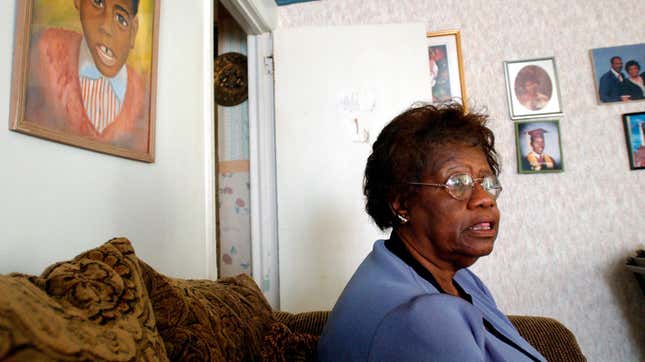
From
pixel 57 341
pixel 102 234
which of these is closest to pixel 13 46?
pixel 102 234

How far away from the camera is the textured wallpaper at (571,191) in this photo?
206 centimetres

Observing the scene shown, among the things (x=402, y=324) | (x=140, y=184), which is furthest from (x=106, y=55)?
(x=402, y=324)

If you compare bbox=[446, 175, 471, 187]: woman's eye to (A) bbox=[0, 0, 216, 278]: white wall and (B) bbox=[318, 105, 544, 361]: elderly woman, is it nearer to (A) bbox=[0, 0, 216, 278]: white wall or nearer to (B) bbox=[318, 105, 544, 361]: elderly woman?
(B) bbox=[318, 105, 544, 361]: elderly woman

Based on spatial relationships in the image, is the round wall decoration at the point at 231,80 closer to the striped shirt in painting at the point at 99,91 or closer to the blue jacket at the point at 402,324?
the striped shirt in painting at the point at 99,91

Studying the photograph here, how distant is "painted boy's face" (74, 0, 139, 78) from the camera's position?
Result: 929 mm

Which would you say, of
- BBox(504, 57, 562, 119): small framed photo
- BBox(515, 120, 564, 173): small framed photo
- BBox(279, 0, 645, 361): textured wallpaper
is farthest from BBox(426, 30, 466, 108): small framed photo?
BBox(515, 120, 564, 173): small framed photo

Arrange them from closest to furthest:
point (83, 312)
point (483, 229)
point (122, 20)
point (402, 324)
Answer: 1. point (83, 312)
2. point (402, 324)
3. point (483, 229)
4. point (122, 20)

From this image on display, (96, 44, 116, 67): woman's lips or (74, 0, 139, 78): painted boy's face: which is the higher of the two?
(74, 0, 139, 78): painted boy's face

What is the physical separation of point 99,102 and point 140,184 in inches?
10.3

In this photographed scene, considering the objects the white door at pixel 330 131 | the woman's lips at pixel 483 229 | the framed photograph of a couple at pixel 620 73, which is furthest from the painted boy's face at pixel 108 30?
the framed photograph of a couple at pixel 620 73

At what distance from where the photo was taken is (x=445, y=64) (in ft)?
7.68

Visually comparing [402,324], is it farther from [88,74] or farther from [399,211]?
[88,74]

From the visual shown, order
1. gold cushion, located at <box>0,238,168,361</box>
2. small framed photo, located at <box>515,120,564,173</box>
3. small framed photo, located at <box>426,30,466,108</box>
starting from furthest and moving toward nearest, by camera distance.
A: small framed photo, located at <box>426,30,466,108</box>
small framed photo, located at <box>515,120,564,173</box>
gold cushion, located at <box>0,238,168,361</box>

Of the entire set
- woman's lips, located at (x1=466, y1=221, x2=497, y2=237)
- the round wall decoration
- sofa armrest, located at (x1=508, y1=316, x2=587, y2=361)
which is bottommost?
sofa armrest, located at (x1=508, y1=316, x2=587, y2=361)
